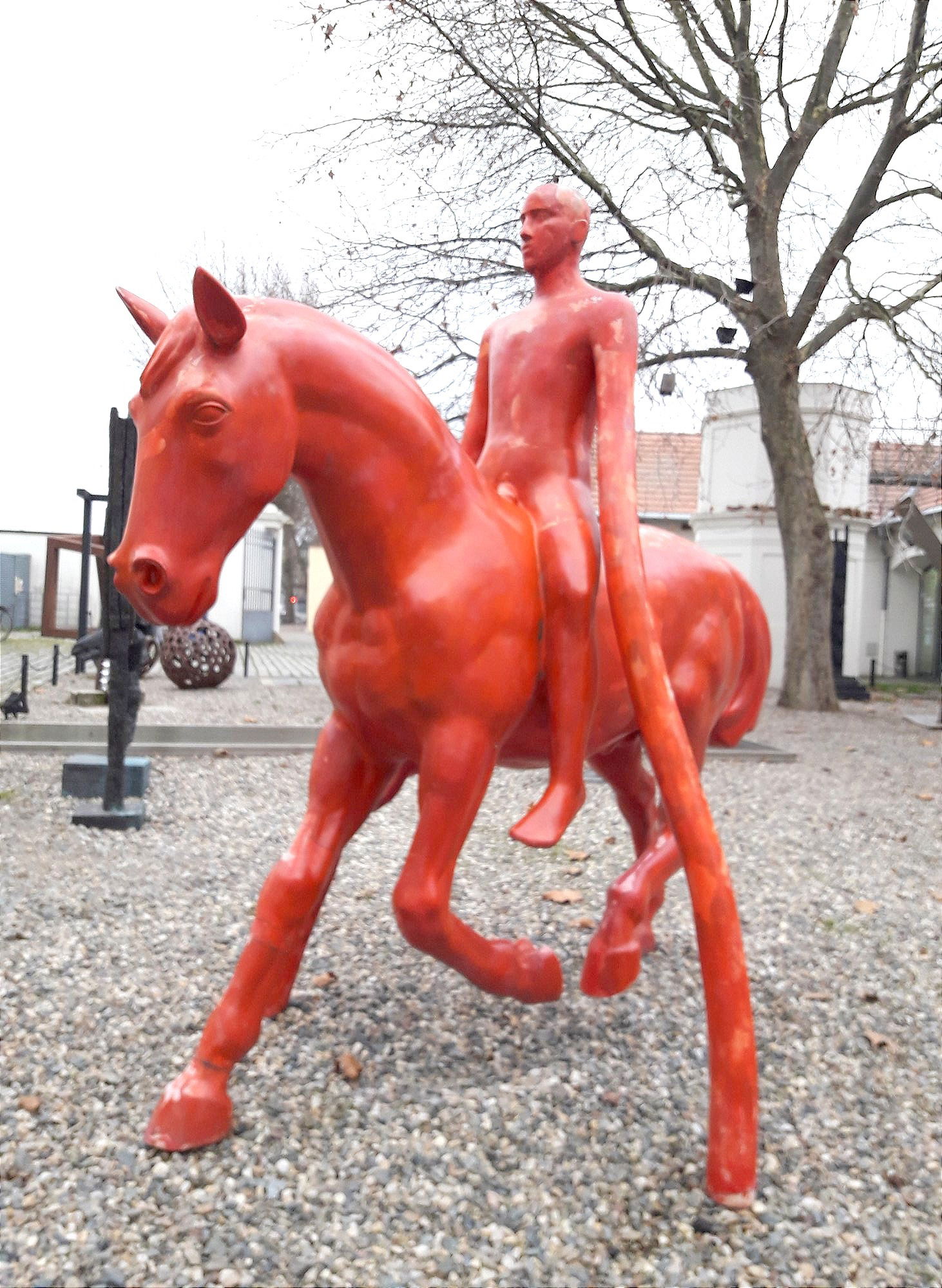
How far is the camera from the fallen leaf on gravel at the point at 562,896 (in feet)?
13.4

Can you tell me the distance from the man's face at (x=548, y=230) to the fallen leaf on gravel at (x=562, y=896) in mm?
2583

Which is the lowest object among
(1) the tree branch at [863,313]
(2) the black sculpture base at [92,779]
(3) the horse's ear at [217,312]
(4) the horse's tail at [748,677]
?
(2) the black sculpture base at [92,779]

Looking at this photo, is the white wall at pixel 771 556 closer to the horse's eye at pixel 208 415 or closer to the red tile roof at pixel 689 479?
the red tile roof at pixel 689 479

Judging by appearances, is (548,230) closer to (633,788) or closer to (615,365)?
(615,365)

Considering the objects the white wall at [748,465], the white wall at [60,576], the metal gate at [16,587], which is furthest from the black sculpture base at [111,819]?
the metal gate at [16,587]

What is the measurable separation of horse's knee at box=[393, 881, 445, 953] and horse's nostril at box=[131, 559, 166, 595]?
822mm

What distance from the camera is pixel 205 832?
510 centimetres

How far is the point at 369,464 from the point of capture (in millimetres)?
2039

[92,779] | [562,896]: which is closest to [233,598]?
[92,779]

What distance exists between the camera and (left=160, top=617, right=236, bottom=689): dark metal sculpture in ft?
37.3

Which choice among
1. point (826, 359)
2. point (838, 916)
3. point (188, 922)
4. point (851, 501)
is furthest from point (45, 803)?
point (851, 501)

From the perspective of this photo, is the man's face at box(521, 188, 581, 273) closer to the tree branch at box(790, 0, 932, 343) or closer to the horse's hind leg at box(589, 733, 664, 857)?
the horse's hind leg at box(589, 733, 664, 857)

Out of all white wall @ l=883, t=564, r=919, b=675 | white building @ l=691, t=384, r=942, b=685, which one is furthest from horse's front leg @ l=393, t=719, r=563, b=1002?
white wall @ l=883, t=564, r=919, b=675

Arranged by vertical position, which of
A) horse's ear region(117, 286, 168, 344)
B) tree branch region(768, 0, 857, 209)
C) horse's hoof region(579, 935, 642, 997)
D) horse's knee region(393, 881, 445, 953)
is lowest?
horse's hoof region(579, 935, 642, 997)
